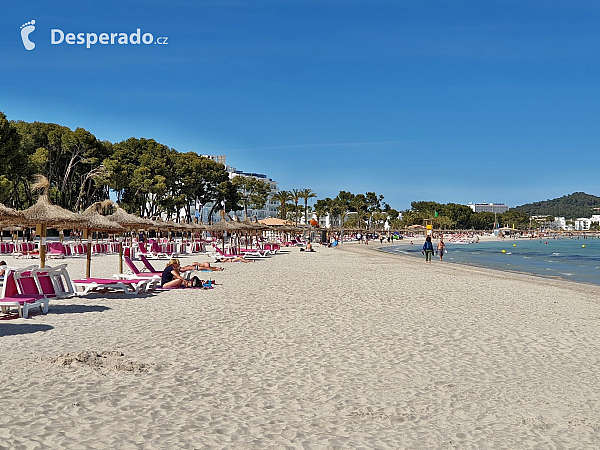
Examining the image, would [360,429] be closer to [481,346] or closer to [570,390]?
[570,390]

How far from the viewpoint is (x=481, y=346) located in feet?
24.5

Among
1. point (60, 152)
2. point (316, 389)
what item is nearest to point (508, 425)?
point (316, 389)

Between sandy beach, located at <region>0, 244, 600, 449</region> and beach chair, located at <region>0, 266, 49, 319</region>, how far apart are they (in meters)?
0.25

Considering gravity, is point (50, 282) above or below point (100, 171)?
below

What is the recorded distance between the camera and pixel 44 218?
12516 millimetres

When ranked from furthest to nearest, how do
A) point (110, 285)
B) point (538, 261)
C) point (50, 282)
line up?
point (538, 261) < point (110, 285) < point (50, 282)

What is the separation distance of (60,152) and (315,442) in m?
54.1

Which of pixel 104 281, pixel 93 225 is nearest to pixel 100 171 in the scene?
pixel 93 225

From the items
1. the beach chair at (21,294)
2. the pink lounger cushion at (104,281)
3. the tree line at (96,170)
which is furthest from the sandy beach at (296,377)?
the tree line at (96,170)

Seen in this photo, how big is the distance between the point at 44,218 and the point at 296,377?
882 cm

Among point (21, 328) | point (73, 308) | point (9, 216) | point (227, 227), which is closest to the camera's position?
point (21, 328)

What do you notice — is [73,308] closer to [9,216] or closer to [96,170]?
[9,216]

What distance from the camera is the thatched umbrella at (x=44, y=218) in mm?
12414

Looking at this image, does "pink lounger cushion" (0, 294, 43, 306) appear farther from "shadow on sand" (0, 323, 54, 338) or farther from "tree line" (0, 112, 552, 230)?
"tree line" (0, 112, 552, 230)
